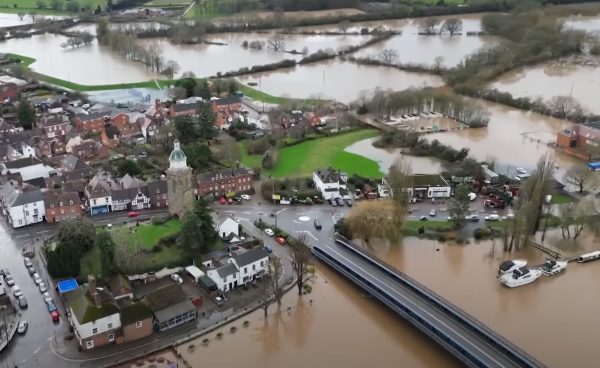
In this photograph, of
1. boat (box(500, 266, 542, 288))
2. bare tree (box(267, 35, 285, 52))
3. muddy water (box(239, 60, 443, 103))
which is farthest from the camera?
bare tree (box(267, 35, 285, 52))

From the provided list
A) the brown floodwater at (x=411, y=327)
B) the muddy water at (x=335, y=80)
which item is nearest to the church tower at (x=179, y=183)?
the brown floodwater at (x=411, y=327)

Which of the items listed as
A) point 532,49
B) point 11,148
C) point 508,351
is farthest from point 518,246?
point 532,49

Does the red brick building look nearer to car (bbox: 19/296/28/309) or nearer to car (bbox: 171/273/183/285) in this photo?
car (bbox: 171/273/183/285)

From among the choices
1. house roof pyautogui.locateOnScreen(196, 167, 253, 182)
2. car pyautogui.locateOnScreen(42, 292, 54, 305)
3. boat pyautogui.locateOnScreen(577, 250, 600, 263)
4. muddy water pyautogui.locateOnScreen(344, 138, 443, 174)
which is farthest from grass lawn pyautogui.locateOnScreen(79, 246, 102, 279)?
boat pyautogui.locateOnScreen(577, 250, 600, 263)

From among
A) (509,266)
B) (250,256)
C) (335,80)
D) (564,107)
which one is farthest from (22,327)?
(335,80)

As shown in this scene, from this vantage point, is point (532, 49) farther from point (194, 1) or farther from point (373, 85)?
point (194, 1)

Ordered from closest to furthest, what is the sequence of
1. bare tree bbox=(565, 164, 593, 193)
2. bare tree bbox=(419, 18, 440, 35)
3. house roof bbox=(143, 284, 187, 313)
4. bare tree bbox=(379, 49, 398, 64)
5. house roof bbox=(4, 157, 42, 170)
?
1. house roof bbox=(143, 284, 187, 313)
2. bare tree bbox=(565, 164, 593, 193)
3. house roof bbox=(4, 157, 42, 170)
4. bare tree bbox=(379, 49, 398, 64)
5. bare tree bbox=(419, 18, 440, 35)
